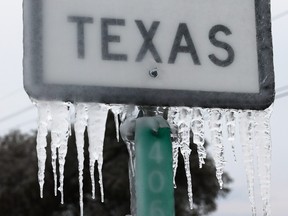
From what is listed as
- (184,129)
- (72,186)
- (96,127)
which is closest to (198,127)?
(184,129)

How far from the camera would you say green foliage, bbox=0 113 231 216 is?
15.9 metres

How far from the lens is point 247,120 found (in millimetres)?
1304

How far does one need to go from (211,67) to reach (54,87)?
0.24 m

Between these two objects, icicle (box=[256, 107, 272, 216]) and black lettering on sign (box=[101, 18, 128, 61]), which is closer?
black lettering on sign (box=[101, 18, 128, 61])

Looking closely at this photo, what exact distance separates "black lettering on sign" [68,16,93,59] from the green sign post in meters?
0.14

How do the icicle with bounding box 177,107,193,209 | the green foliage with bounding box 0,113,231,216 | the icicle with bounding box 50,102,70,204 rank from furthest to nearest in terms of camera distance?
the green foliage with bounding box 0,113,231,216
the icicle with bounding box 177,107,193,209
the icicle with bounding box 50,102,70,204

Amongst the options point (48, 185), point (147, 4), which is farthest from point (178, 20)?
point (48, 185)

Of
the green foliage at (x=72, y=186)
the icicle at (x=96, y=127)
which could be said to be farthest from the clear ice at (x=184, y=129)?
the green foliage at (x=72, y=186)

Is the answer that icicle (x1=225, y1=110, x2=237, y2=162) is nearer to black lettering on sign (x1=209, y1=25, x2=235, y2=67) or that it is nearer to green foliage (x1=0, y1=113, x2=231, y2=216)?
black lettering on sign (x1=209, y1=25, x2=235, y2=67)

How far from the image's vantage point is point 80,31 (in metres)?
1.11

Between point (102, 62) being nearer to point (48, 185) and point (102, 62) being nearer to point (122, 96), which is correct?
point (122, 96)

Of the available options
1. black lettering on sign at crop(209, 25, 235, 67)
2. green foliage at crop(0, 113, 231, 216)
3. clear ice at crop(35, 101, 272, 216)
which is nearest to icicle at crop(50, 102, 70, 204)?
clear ice at crop(35, 101, 272, 216)

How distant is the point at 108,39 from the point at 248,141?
1.20ft

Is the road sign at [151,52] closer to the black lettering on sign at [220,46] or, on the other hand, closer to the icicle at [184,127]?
the black lettering on sign at [220,46]
